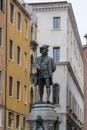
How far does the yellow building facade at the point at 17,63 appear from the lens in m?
45.1

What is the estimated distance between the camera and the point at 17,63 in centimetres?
4862

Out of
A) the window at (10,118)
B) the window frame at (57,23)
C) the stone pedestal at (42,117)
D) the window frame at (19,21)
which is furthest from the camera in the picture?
the window frame at (57,23)

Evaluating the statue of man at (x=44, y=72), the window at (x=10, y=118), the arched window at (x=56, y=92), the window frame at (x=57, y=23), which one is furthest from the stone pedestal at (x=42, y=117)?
the window frame at (x=57, y=23)

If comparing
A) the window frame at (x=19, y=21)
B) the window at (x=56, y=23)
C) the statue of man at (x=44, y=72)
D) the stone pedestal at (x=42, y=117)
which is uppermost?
the window at (x=56, y=23)

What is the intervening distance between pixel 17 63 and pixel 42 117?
96.8 ft

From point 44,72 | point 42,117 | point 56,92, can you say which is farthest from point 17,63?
point 42,117

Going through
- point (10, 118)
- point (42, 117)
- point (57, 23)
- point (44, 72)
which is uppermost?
point (57, 23)

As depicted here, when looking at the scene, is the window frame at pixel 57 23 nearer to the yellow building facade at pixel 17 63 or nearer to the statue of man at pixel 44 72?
the yellow building facade at pixel 17 63

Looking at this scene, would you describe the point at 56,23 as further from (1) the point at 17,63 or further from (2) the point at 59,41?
(1) the point at 17,63

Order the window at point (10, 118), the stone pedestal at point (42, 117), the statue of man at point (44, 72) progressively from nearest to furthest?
the stone pedestal at point (42, 117)
the statue of man at point (44, 72)
the window at point (10, 118)

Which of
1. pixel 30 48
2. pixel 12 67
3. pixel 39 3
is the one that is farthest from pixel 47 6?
pixel 12 67

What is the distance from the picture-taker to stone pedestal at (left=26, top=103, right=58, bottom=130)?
1923 centimetres

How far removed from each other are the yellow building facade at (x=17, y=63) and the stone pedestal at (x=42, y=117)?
2447 cm

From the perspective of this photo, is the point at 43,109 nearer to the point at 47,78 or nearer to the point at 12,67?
the point at 47,78
